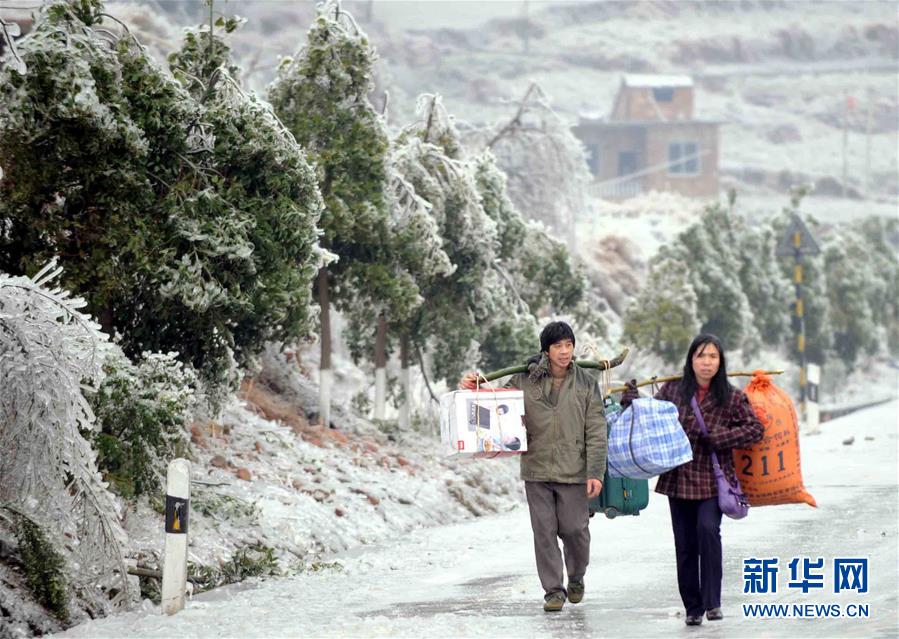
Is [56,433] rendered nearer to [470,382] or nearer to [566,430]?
[470,382]

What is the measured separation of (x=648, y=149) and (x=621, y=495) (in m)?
107

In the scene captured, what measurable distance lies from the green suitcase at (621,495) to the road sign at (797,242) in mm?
31732

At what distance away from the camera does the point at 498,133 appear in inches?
1288

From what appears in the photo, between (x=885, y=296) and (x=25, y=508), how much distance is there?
63926 millimetres

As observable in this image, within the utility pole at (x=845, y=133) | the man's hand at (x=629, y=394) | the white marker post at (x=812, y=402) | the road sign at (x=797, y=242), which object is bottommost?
the man's hand at (x=629, y=394)

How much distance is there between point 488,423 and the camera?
1095 centimetres

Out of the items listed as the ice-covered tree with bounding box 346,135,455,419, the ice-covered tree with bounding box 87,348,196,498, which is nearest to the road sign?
the ice-covered tree with bounding box 346,135,455,419

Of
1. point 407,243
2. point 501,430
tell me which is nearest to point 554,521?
point 501,430

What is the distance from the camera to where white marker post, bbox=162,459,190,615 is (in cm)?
1137

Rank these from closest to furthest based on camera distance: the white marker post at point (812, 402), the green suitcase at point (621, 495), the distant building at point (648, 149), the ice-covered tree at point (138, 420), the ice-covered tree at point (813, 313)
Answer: the green suitcase at point (621, 495) < the ice-covered tree at point (138, 420) < the white marker post at point (812, 402) < the ice-covered tree at point (813, 313) < the distant building at point (648, 149)

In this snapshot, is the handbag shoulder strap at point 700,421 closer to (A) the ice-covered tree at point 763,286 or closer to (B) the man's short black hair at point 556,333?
(B) the man's short black hair at point 556,333

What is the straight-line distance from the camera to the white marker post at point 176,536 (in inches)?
448

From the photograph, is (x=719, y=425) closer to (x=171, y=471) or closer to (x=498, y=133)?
(x=171, y=471)

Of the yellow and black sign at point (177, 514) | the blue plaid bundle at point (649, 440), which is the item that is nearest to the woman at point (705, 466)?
the blue plaid bundle at point (649, 440)
